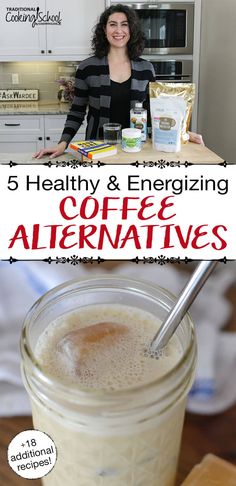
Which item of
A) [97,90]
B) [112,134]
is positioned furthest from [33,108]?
[112,134]

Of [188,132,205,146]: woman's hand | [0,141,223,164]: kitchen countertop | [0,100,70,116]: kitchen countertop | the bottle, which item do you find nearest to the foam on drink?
[0,141,223,164]: kitchen countertop

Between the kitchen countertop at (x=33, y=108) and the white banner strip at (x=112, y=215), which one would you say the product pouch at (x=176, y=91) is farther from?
the kitchen countertop at (x=33, y=108)

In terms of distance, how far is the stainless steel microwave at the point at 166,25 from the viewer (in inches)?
131

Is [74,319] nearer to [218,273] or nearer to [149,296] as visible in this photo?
[149,296]

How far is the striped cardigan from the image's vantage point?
2355mm

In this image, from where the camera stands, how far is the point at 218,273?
818mm

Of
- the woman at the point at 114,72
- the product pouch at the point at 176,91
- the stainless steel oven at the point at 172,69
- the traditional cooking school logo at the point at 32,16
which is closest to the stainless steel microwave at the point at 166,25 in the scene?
the stainless steel oven at the point at 172,69

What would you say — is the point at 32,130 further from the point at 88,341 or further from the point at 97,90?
the point at 88,341

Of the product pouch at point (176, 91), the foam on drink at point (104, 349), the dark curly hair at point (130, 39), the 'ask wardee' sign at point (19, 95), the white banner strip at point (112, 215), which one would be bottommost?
the white banner strip at point (112, 215)

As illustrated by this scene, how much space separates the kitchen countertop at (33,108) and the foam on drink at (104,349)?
11.0 ft

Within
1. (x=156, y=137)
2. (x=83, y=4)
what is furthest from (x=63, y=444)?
(x=83, y=4)

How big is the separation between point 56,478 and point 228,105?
307cm

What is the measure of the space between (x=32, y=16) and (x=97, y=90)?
1531mm

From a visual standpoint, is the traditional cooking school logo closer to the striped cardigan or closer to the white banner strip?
the striped cardigan
